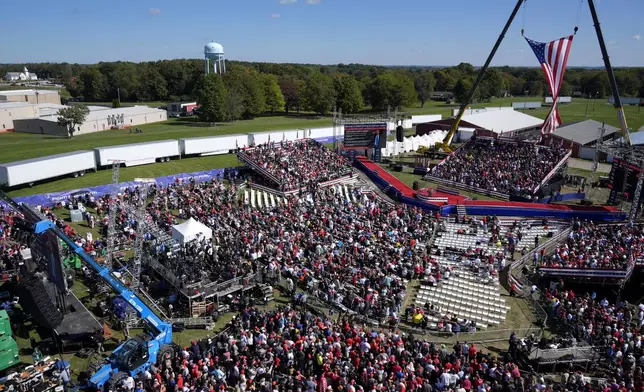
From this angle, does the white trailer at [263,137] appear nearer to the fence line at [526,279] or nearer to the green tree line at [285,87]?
the green tree line at [285,87]

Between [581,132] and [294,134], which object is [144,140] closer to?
[294,134]

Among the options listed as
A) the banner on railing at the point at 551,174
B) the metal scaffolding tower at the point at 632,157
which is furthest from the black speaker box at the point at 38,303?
the banner on railing at the point at 551,174

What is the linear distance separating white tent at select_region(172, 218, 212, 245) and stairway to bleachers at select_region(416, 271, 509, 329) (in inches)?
446

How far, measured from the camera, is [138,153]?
40.7 m

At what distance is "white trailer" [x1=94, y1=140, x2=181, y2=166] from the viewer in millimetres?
38188

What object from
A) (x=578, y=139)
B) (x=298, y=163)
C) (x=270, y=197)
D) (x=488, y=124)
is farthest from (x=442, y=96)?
(x=270, y=197)

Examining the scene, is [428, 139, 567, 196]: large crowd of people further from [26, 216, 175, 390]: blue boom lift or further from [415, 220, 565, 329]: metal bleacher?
[26, 216, 175, 390]: blue boom lift

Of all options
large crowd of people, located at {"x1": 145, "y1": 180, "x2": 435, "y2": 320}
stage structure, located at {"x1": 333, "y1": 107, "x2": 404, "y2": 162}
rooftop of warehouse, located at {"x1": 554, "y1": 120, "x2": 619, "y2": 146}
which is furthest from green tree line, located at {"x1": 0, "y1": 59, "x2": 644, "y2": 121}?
large crowd of people, located at {"x1": 145, "y1": 180, "x2": 435, "y2": 320}

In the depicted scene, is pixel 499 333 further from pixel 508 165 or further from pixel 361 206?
pixel 508 165

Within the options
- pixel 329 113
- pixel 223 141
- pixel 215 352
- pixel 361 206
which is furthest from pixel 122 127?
pixel 215 352

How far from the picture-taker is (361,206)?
32.1 m

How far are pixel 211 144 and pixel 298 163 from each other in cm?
1166

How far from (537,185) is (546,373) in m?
23.2

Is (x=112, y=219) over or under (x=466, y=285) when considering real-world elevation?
over
